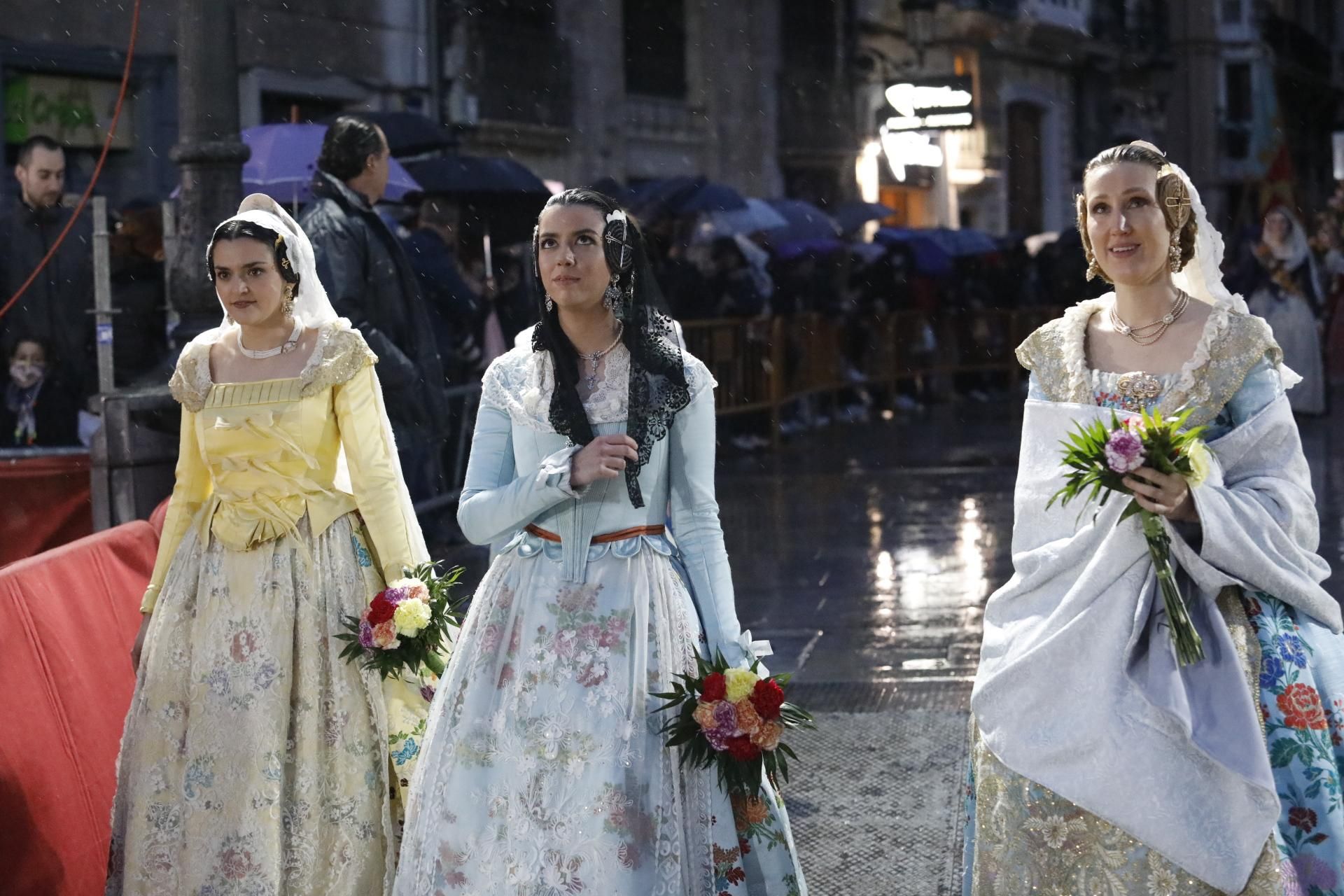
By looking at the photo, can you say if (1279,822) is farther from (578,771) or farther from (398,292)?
(398,292)

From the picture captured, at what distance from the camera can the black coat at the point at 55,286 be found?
9.30 meters

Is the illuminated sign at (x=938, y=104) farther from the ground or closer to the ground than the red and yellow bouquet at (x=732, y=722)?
farther from the ground

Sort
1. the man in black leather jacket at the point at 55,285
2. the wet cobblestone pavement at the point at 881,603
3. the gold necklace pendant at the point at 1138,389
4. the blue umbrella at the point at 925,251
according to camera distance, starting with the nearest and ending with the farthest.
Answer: the gold necklace pendant at the point at 1138,389 → the wet cobblestone pavement at the point at 881,603 → the man in black leather jacket at the point at 55,285 → the blue umbrella at the point at 925,251

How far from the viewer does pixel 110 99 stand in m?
14.9

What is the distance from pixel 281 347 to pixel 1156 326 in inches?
87.4

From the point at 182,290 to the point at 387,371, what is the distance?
116cm

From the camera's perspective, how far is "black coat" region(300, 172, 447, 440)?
7.75 m

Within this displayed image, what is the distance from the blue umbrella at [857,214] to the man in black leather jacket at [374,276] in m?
14.7

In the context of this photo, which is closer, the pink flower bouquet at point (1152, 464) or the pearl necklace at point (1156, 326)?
the pink flower bouquet at point (1152, 464)

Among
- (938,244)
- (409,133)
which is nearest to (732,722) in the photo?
(409,133)

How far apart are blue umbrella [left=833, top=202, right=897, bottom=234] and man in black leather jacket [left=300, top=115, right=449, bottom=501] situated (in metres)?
14.7

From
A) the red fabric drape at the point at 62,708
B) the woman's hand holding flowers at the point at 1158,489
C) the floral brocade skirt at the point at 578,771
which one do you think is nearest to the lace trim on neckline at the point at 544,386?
the floral brocade skirt at the point at 578,771

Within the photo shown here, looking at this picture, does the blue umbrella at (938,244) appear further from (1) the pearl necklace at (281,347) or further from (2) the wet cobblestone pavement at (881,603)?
(1) the pearl necklace at (281,347)

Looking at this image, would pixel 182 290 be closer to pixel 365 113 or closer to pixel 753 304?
A: pixel 365 113
